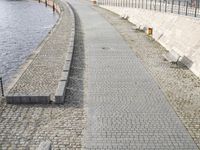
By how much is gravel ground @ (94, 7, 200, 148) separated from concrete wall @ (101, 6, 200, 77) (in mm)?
573

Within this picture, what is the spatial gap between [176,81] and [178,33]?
24.0 feet

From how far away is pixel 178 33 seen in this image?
905 inches

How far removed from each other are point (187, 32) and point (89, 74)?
7.85 metres

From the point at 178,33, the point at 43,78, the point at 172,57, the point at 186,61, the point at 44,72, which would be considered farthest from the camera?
the point at 178,33

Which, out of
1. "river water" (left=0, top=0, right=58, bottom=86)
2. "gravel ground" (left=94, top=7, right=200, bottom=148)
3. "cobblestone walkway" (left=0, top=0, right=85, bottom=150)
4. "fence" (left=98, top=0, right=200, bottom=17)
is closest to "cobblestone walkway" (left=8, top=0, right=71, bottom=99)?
"cobblestone walkway" (left=0, top=0, right=85, bottom=150)

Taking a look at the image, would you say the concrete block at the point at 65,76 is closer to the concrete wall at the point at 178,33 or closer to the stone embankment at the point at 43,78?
the stone embankment at the point at 43,78

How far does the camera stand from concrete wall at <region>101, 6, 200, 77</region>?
62.4 feet

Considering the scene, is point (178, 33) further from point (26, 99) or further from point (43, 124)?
point (43, 124)

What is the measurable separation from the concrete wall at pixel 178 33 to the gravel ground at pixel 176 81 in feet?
1.88

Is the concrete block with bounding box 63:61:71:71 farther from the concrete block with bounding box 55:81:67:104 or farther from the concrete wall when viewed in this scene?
the concrete wall

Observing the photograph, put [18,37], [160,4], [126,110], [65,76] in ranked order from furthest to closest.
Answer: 1. [18,37]
2. [160,4]
3. [65,76]
4. [126,110]

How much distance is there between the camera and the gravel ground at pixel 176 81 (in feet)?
41.0

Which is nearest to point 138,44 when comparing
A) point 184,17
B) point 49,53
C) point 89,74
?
point 184,17

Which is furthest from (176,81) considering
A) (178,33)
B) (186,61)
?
(178,33)
